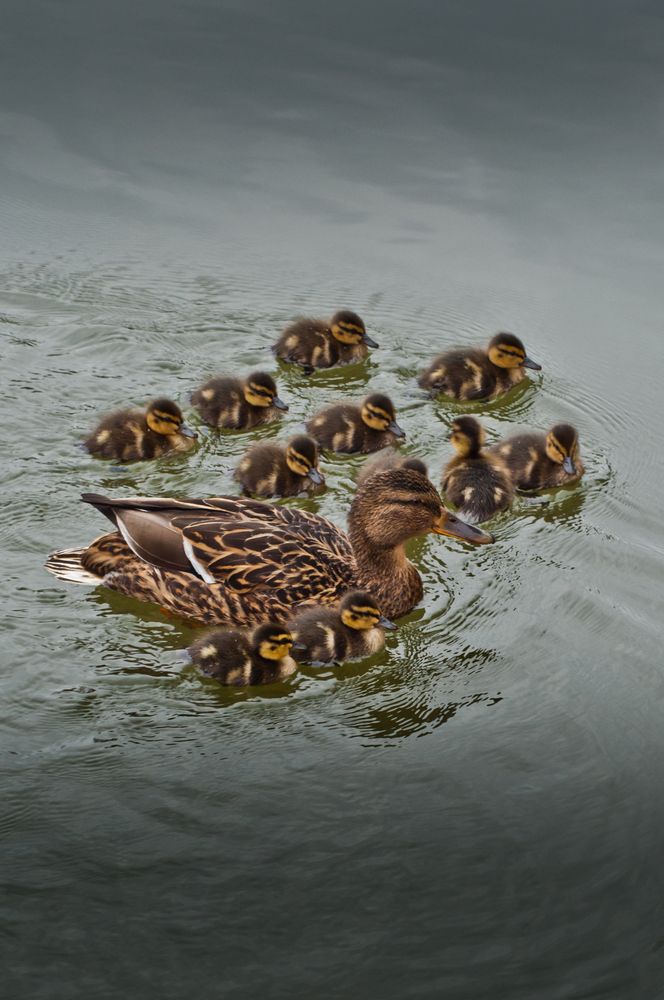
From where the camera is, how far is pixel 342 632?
3.47 metres

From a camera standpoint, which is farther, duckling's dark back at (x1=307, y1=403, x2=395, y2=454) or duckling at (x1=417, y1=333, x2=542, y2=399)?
duckling at (x1=417, y1=333, x2=542, y2=399)

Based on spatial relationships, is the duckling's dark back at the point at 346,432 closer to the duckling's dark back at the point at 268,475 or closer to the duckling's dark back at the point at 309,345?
the duckling's dark back at the point at 268,475

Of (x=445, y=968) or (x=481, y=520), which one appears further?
(x=481, y=520)

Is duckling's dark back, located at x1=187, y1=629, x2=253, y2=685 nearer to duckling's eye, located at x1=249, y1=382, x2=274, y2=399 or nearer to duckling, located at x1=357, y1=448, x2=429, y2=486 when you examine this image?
duckling, located at x1=357, y1=448, x2=429, y2=486

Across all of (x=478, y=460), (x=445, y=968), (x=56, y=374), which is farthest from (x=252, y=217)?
(x=445, y=968)

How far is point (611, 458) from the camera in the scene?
4.81m

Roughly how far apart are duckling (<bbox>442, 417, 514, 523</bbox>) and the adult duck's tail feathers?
1.33m

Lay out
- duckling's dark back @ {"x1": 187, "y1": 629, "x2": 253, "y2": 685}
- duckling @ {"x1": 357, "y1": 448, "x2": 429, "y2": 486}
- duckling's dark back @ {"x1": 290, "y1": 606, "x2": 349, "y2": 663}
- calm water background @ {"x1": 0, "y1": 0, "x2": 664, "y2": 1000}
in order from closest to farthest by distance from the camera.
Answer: calm water background @ {"x1": 0, "y1": 0, "x2": 664, "y2": 1000}, duckling's dark back @ {"x1": 187, "y1": 629, "x2": 253, "y2": 685}, duckling's dark back @ {"x1": 290, "y1": 606, "x2": 349, "y2": 663}, duckling @ {"x1": 357, "y1": 448, "x2": 429, "y2": 486}

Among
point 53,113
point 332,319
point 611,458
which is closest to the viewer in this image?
point 611,458

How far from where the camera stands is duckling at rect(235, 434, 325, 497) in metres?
4.44

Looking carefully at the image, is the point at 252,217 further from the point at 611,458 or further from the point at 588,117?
the point at 611,458

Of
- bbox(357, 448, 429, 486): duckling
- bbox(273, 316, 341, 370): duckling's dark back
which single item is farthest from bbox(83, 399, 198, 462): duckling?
bbox(273, 316, 341, 370): duckling's dark back

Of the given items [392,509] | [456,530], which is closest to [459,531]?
[456,530]

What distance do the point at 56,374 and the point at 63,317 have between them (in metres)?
0.51
